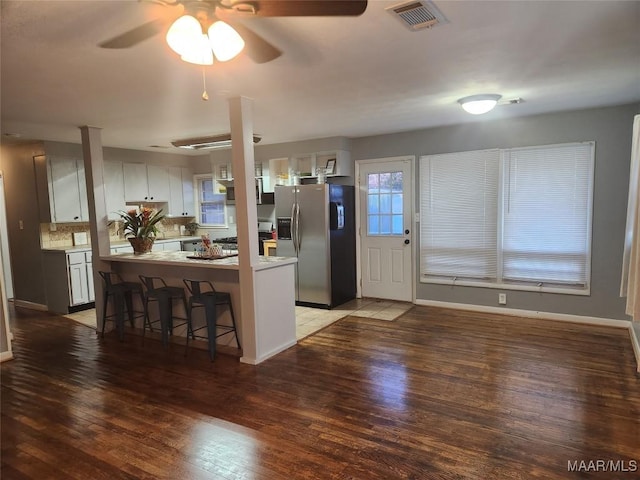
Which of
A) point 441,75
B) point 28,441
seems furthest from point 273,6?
point 28,441

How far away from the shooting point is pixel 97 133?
4594 millimetres

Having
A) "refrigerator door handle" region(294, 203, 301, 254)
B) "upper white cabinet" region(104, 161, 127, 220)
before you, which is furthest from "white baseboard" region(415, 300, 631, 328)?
"upper white cabinet" region(104, 161, 127, 220)

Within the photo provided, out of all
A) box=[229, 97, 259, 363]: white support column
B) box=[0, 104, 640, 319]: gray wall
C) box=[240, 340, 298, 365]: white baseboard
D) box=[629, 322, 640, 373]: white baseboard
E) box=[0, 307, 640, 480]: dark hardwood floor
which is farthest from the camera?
box=[0, 104, 640, 319]: gray wall

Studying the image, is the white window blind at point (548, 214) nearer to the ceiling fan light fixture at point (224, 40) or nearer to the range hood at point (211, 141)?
the range hood at point (211, 141)

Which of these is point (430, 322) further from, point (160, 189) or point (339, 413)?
point (160, 189)

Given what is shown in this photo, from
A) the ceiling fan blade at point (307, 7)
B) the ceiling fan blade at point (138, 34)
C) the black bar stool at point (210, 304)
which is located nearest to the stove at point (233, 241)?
the black bar stool at point (210, 304)

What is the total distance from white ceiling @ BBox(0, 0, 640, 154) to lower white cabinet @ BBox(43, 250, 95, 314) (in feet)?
5.93

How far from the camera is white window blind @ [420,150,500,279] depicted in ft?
16.3

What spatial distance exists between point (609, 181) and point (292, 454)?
4.25 metres

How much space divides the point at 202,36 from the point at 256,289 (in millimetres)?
2372

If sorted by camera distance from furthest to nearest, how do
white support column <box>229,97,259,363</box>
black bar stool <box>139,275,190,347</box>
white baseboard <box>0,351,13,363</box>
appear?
black bar stool <box>139,275,190,347</box>
white baseboard <box>0,351,13,363</box>
white support column <box>229,97,259,363</box>

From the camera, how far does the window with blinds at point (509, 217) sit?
4477 mm

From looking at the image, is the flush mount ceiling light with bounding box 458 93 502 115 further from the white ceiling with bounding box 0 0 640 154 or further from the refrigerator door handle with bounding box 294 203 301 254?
the refrigerator door handle with bounding box 294 203 301 254

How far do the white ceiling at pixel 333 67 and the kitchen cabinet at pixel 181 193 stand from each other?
8.50ft
